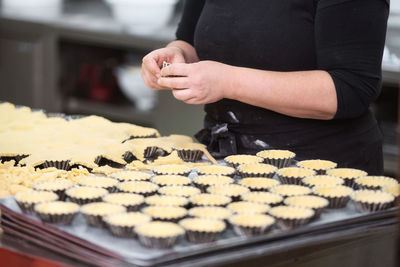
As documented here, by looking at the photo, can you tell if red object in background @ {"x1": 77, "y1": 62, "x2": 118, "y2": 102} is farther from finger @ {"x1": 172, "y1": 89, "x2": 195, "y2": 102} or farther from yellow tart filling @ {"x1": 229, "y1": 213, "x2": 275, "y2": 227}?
yellow tart filling @ {"x1": 229, "y1": 213, "x2": 275, "y2": 227}

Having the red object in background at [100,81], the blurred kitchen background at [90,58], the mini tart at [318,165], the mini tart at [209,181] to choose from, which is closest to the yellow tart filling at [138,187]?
the mini tart at [209,181]

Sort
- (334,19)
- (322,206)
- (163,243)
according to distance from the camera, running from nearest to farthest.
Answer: (163,243) < (322,206) < (334,19)

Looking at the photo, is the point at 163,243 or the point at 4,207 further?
the point at 4,207

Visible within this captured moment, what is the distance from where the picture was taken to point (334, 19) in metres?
1.84

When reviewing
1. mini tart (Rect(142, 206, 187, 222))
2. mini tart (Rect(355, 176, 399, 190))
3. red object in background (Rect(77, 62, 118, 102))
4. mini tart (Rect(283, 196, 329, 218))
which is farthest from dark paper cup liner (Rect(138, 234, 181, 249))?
red object in background (Rect(77, 62, 118, 102))

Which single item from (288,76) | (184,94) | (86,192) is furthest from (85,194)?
(288,76)

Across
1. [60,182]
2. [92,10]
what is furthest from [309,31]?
[92,10]

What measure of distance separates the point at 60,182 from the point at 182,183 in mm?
282

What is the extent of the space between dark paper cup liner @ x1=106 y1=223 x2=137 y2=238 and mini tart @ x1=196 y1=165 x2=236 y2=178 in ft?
1.48

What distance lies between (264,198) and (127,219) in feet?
1.10

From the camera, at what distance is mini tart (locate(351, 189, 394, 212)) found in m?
1.50

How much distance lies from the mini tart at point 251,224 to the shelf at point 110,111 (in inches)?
107

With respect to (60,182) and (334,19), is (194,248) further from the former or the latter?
(334,19)

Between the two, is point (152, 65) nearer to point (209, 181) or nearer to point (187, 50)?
point (187, 50)
